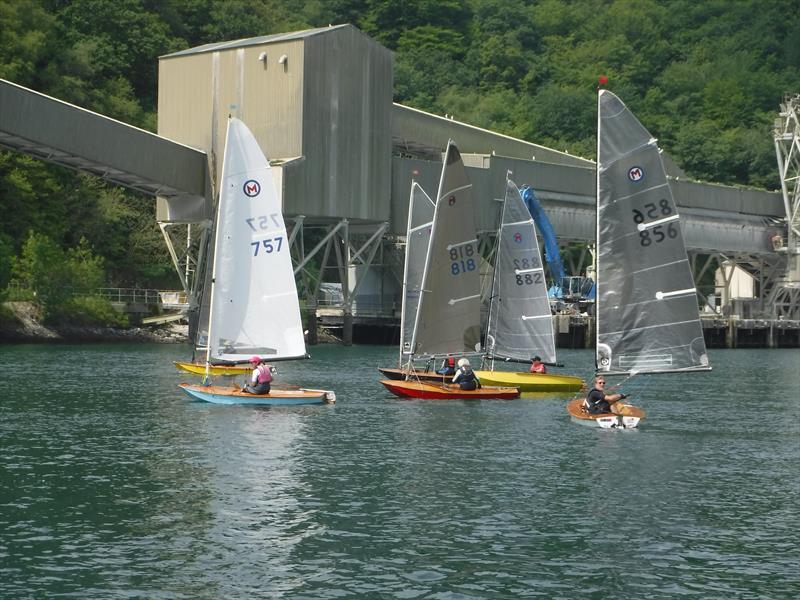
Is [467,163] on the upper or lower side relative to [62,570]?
upper

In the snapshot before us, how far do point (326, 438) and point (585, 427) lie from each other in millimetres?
8016

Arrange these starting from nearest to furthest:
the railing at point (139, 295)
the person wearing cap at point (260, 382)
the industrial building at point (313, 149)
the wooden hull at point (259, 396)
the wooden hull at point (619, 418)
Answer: the wooden hull at point (619, 418) → the person wearing cap at point (260, 382) → the wooden hull at point (259, 396) → the industrial building at point (313, 149) → the railing at point (139, 295)

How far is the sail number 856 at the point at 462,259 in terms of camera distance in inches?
1953

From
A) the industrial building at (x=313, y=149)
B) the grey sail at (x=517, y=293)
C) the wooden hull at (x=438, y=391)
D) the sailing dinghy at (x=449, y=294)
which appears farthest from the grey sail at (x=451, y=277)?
the industrial building at (x=313, y=149)

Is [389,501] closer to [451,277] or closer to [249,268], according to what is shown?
[249,268]

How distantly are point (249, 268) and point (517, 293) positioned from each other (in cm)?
1161

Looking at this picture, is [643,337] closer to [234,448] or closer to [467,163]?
[234,448]

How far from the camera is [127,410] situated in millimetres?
44656

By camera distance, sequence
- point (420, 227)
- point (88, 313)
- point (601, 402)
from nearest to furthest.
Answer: point (601, 402) < point (420, 227) < point (88, 313)

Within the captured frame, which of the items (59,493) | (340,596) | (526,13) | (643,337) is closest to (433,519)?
(340,596)

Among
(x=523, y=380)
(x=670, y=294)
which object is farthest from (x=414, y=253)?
(x=670, y=294)

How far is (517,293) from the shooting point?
53.4 metres

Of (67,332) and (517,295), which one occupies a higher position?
(517,295)

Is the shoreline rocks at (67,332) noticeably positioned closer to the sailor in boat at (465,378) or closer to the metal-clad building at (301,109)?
the metal-clad building at (301,109)
